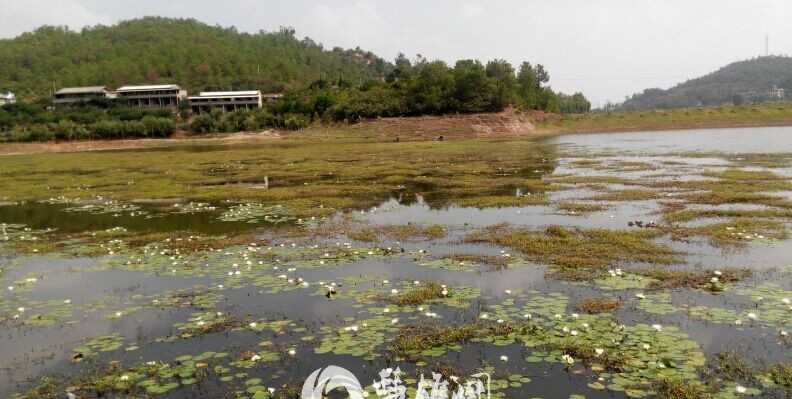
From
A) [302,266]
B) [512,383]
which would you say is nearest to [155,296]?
[302,266]

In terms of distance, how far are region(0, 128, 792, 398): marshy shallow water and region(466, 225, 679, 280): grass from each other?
0.29 ft

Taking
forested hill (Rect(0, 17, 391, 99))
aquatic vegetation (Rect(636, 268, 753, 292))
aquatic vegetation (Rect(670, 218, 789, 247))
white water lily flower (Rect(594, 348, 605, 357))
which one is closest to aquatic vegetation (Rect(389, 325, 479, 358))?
white water lily flower (Rect(594, 348, 605, 357))

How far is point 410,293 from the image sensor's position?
1206 cm

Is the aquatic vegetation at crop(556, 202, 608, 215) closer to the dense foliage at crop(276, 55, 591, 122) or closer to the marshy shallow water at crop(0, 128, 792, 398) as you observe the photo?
the marshy shallow water at crop(0, 128, 792, 398)

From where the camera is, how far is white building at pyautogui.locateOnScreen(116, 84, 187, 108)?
131 metres

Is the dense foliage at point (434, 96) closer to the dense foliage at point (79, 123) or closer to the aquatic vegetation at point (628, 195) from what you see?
the dense foliage at point (79, 123)

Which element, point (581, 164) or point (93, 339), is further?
point (581, 164)

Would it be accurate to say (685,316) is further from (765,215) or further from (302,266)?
(765,215)

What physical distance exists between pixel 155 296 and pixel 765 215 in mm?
19660

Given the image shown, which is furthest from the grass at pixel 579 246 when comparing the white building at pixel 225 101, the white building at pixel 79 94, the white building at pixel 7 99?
the white building at pixel 7 99

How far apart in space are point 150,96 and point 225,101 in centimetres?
1868

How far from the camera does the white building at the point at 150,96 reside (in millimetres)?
131375

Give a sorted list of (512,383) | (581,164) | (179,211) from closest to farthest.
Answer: (512,383) → (179,211) → (581,164)

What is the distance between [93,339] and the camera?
10273 millimetres
